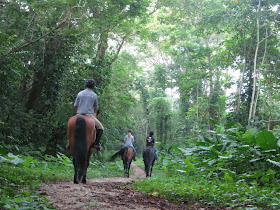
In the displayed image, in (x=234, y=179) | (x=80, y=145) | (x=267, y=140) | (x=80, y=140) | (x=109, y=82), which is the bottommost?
(x=234, y=179)

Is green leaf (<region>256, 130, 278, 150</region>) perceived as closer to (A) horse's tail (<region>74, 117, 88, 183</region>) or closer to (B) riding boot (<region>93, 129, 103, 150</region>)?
(B) riding boot (<region>93, 129, 103, 150</region>)

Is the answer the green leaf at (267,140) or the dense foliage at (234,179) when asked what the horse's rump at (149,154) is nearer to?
the dense foliage at (234,179)

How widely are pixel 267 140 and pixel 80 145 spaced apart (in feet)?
14.3

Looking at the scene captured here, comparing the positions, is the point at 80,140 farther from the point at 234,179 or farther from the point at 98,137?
the point at 234,179

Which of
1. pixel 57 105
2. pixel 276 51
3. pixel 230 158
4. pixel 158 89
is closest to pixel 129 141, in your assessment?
pixel 57 105

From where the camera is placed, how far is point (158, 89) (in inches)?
1262

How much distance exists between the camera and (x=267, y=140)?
21.8ft

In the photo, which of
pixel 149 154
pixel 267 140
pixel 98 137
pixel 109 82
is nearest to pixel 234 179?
pixel 267 140

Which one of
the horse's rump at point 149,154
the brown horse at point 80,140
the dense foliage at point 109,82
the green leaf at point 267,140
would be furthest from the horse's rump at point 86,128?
the horse's rump at point 149,154

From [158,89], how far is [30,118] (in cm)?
2254

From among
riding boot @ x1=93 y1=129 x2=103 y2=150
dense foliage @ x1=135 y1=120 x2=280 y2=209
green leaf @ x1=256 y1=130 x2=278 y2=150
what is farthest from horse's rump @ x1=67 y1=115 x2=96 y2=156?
green leaf @ x1=256 y1=130 x2=278 y2=150

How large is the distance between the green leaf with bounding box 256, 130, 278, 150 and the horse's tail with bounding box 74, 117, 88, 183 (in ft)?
13.5

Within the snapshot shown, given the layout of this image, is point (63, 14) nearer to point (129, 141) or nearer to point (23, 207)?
point (129, 141)

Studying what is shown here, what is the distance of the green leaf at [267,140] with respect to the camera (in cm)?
660
